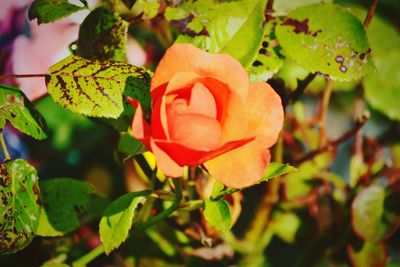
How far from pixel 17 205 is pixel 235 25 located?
276 millimetres

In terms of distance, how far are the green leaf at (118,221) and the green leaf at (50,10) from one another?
20 centimetres

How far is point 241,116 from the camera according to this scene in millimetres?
293

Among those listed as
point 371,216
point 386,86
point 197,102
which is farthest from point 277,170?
point 386,86

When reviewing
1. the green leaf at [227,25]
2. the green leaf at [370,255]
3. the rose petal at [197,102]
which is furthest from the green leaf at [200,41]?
the green leaf at [370,255]

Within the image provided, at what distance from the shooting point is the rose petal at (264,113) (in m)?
0.32

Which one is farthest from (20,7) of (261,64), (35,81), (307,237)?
(307,237)

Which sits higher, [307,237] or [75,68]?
[75,68]

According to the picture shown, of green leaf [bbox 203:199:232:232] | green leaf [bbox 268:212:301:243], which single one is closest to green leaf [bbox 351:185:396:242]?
green leaf [bbox 268:212:301:243]

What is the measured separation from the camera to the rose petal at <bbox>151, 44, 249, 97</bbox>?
30 cm

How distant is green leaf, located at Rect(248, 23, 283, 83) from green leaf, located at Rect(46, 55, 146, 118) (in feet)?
0.38

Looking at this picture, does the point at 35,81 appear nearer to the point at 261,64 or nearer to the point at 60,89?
the point at 60,89

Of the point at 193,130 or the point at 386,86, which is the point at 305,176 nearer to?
the point at 386,86

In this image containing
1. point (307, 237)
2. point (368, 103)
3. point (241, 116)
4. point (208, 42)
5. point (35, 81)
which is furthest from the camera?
point (368, 103)

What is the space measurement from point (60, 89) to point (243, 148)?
0.17m
